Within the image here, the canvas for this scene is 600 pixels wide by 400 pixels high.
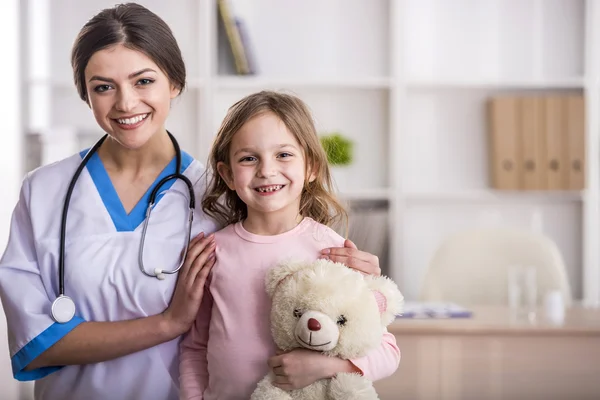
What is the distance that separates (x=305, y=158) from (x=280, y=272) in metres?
0.23

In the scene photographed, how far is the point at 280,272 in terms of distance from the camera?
1393 mm

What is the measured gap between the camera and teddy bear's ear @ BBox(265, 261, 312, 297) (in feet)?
4.54

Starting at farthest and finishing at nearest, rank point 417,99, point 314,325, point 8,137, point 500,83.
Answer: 1. point 417,99
2. point 500,83
3. point 8,137
4. point 314,325

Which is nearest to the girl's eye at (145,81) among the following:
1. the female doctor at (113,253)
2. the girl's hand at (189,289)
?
the female doctor at (113,253)

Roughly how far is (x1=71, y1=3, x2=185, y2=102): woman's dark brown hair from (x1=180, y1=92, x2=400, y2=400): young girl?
169mm

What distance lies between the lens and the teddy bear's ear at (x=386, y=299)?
140 centimetres

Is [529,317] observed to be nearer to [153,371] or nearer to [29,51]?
[153,371]

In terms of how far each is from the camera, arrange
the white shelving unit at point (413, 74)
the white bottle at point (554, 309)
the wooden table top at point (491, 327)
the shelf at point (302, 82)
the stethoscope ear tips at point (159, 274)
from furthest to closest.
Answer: the white shelving unit at point (413, 74), the shelf at point (302, 82), the white bottle at point (554, 309), the wooden table top at point (491, 327), the stethoscope ear tips at point (159, 274)

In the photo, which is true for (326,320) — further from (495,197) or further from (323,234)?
(495,197)

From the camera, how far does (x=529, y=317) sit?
2660 mm

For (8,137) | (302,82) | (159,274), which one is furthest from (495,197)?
(159,274)

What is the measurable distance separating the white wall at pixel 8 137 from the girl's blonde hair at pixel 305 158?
173cm

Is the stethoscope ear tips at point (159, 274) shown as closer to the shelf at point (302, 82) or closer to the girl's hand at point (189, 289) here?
the girl's hand at point (189, 289)

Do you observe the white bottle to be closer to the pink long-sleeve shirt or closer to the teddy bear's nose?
the pink long-sleeve shirt
